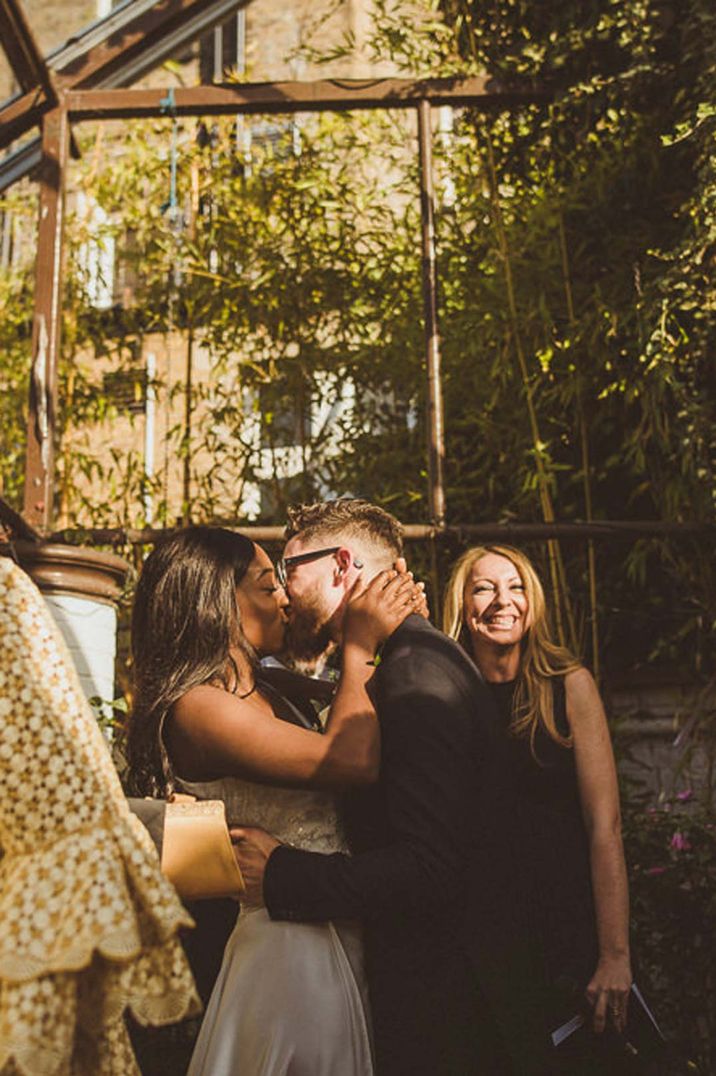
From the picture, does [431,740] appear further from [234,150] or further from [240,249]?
[234,150]

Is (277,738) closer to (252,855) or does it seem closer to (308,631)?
(252,855)

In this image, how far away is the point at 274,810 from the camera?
7.06ft

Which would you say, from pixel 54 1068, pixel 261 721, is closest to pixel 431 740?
pixel 261 721

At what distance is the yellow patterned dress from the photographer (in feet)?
4.71

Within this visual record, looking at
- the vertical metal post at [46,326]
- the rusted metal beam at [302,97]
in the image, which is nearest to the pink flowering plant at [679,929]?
the vertical metal post at [46,326]

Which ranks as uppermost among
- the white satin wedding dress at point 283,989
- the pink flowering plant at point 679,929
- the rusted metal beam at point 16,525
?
the rusted metal beam at point 16,525

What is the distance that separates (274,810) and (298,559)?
0.61 metres

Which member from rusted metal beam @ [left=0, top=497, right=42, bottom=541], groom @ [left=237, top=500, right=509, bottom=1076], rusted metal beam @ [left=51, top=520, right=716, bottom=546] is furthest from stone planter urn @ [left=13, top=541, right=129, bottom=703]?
groom @ [left=237, top=500, right=509, bottom=1076]

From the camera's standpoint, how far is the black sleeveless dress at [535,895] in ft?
6.81

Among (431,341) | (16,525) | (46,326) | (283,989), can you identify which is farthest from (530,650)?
(46,326)

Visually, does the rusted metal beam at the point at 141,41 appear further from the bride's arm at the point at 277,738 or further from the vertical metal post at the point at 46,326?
the bride's arm at the point at 277,738

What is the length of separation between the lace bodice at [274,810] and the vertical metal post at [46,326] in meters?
2.41

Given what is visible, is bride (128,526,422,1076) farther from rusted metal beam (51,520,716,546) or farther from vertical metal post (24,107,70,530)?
vertical metal post (24,107,70,530)

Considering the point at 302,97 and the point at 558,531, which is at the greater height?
the point at 302,97
